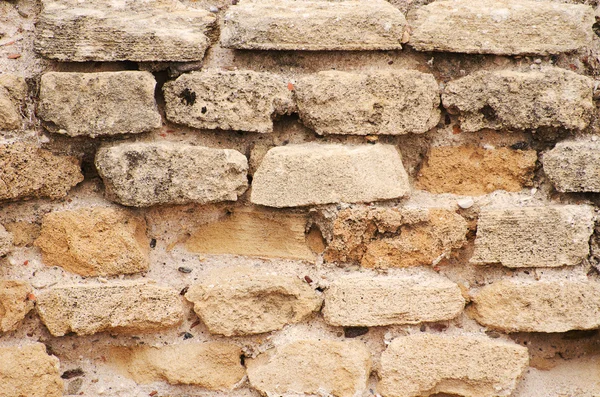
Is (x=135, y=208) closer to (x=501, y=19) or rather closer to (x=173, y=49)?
(x=173, y=49)

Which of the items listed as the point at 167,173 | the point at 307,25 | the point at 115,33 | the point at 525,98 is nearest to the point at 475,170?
the point at 525,98

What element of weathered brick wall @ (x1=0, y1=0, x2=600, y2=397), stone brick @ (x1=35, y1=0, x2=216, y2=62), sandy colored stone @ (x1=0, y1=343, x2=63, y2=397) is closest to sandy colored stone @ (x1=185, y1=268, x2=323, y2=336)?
weathered brick wall @ (x1=0, y1=0, x2=600, y2=397)

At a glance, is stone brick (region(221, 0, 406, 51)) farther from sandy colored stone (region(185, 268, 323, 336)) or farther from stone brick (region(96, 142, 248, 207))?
sandy colored stone (region(185, 268, 323, 336))

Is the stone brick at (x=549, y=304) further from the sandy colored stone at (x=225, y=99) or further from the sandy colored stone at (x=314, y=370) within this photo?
the sandy colored stone at (x=225, y=99)

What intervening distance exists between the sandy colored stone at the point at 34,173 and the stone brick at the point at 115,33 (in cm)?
16

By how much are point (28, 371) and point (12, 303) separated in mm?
114

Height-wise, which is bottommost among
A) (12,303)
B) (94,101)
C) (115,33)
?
(12,303)

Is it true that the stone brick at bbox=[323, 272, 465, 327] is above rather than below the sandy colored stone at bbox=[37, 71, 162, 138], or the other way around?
below

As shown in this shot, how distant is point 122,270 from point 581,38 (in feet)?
2.82

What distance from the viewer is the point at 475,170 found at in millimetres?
1088

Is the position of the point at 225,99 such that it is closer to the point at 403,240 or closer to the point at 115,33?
the point at 115,33

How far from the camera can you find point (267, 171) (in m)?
1.02

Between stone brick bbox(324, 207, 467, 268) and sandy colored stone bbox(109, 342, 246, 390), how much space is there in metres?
0.25

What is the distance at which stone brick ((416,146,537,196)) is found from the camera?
1079 mm
